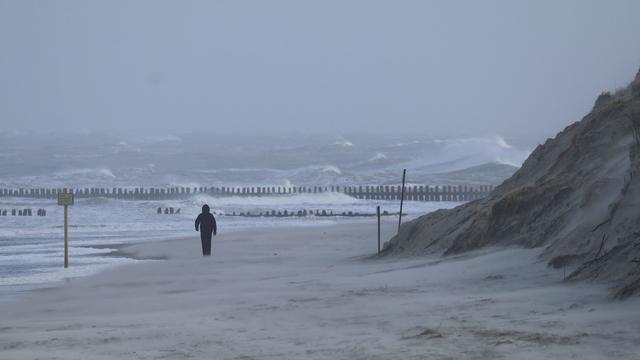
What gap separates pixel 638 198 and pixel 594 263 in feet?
4.00

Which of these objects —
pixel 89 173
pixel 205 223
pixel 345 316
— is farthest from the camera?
pixel 89 173

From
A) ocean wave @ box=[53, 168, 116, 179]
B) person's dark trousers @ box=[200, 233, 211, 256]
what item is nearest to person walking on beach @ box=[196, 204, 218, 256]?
person's dark trousers @ box=[200, 233, 211, 256]

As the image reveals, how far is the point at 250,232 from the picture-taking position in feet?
95.7

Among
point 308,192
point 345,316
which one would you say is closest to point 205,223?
point 345,316

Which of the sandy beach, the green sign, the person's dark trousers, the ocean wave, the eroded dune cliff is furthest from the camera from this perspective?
the ocean wave

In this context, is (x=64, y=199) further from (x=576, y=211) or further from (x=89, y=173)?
(x=89, y=173)

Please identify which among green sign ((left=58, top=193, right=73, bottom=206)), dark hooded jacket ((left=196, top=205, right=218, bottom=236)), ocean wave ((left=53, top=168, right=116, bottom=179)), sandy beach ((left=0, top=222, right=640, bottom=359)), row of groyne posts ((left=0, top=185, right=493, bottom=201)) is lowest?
sandy beach ((left=0, top=222, right=640, bottom=359))

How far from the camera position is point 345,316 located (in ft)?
31.2

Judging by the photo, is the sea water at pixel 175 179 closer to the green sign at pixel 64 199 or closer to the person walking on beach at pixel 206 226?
the green sign at pixel 64 199

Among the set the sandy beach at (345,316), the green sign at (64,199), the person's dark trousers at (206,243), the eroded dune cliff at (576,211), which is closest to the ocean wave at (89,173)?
the person's dark trousers at (206,243)

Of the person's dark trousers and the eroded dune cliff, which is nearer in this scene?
the eroded dune cliff

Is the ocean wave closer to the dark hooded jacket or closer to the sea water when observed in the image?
the sea water

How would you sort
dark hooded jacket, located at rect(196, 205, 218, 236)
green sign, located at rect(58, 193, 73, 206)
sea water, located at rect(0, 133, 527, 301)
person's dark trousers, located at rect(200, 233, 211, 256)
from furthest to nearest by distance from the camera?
sea water, located at rect(0, 133, 527, 301), person's dark trousers, located at rect(200, 233, 211, 256), dark hooded jacket, located at rect(196, 205, 218, 236), green sign, located at rect(58, 193, 73, 206)

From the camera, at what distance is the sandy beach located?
25.4ft
